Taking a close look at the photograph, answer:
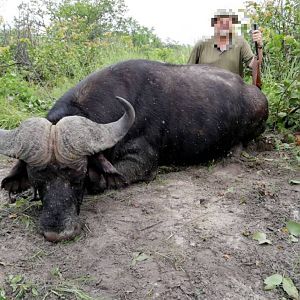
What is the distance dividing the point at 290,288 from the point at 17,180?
2468mm

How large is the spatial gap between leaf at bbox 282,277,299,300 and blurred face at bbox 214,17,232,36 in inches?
173

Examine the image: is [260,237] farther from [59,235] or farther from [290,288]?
[59,235]

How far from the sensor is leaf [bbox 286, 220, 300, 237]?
3.80 metres

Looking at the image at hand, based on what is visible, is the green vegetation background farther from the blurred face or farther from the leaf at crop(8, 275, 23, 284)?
the leaf at crop(8, 275, 23, 284)

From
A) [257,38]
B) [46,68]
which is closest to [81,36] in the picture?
[46,68]

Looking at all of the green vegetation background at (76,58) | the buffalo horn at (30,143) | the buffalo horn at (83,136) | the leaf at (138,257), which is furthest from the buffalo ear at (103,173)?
the green vegetation background at (76,58)

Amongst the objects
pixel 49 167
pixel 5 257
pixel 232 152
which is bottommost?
pixel 232 152

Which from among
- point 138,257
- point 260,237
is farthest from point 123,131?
point 260,237

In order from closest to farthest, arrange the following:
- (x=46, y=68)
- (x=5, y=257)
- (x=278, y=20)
Answer: 1. (x=5, y=257)
2. (x=278, y=20)
3. (x=46, y=68)

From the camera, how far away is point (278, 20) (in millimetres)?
8297

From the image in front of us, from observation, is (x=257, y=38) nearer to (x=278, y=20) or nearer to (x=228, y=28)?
(x=228, y=28)

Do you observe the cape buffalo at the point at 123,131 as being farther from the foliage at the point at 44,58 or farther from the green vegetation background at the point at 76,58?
the foliage at the point at 44,58

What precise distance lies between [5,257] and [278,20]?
6.54 meters

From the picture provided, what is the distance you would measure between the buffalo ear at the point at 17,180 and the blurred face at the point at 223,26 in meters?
3.84
